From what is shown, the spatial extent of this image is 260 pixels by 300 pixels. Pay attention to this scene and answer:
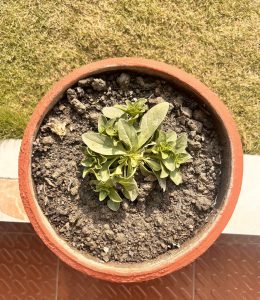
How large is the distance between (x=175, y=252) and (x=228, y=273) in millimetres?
564

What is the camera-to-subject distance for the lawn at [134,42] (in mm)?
2227

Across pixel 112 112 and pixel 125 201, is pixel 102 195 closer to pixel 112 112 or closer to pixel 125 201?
pixel 125 201

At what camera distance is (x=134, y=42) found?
2.25 meters

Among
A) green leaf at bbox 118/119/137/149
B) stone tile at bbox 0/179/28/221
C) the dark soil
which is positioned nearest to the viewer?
green leaf at bbox 118/119/137/149

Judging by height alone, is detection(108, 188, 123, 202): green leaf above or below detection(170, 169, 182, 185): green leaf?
below

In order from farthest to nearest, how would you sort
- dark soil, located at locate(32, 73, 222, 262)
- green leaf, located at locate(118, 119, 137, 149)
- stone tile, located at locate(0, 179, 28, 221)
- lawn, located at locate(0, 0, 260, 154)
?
lawn, located at locate(0, 0, 260, 154), stone tile, located at locate(0, 179, 28, 221), dark soil, located at locate(32, 73, 222, 262), green leaf, located at locate(118, 119, 137, 149)

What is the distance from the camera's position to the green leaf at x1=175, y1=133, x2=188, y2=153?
170 cm

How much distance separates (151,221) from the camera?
1777mm

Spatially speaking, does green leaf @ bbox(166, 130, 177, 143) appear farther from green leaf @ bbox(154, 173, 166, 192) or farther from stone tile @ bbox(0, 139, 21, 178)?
stone tile @ bbox(0, 139, 21, 178)

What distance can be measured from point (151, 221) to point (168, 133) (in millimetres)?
302

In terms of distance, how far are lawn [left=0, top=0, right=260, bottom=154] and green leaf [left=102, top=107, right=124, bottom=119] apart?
61cm

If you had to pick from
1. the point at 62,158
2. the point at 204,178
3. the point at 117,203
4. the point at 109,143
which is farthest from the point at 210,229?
Result: the point at 62,158

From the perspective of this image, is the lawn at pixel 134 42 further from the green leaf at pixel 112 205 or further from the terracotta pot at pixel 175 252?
the green leaf at pixel 112 205

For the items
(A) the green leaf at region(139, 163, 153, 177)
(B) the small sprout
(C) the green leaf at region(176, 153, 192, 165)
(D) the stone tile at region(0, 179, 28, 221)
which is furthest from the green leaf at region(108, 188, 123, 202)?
(D) the stone tile at region(0, 179, 28, 221)
